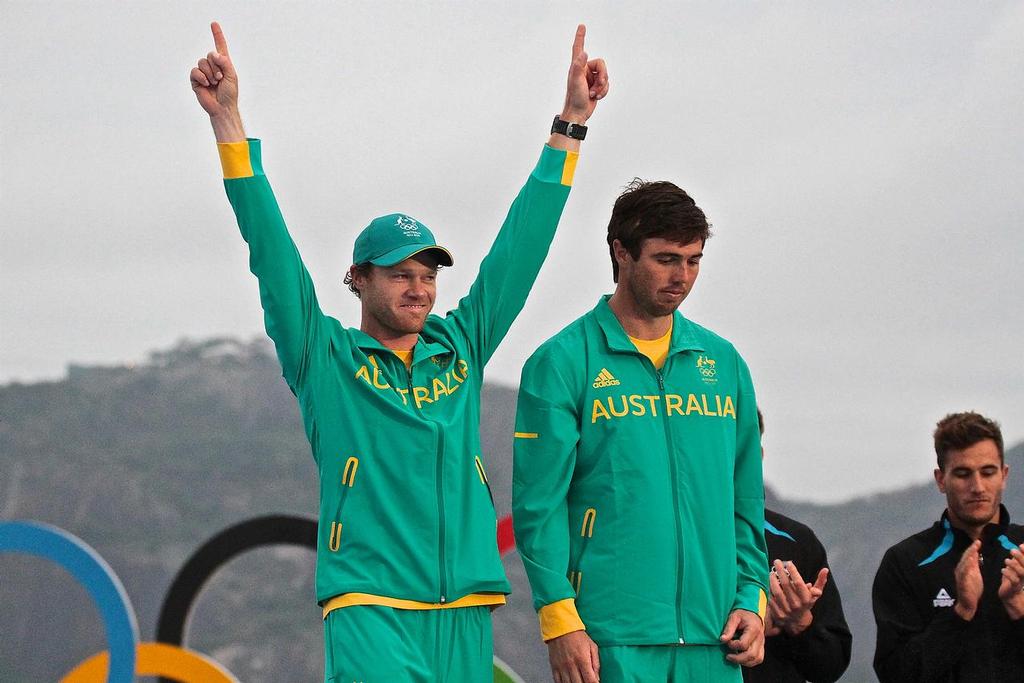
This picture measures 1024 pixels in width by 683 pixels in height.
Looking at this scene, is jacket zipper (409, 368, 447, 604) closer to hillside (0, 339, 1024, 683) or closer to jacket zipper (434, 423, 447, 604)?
jacket zipper (434, 423, 447, 604)

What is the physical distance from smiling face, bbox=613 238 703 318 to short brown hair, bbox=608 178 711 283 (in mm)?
17

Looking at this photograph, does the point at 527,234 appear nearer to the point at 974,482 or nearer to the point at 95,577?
the point at 974,482

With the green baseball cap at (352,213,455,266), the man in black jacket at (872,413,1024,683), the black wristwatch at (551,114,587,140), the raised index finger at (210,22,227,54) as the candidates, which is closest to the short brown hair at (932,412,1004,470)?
the man in black jacket at (872,413,1024,683)

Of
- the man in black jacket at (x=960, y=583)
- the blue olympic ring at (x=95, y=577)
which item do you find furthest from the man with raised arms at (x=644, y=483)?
the blue olympic ring at (x=95, y=577)

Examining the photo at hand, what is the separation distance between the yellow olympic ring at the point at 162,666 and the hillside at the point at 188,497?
6.70 ft

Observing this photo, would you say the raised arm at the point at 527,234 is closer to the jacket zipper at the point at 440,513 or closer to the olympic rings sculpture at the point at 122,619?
the jacket zipper at the point at 440,513

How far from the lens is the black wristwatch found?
3.11 m

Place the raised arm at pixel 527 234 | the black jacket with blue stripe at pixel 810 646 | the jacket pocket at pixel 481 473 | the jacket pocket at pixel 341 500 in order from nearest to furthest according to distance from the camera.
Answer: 1. the jacket pocket at pixel 341 500
2. the jacket pocket at pixel 481 473
3. the raised arm at pixel 527 234
4. the black jacket with blue stripe at pixel 810 646

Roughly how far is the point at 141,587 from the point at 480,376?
5.16m

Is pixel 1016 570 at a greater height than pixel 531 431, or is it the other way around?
pixel 531 431

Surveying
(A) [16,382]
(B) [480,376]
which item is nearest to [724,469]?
(B) [480,376]

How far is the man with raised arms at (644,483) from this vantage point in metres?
2.79

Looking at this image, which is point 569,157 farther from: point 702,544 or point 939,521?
point 939,521

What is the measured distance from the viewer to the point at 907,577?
3.87 m
